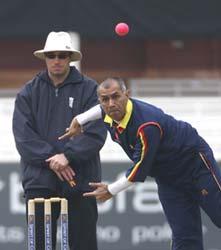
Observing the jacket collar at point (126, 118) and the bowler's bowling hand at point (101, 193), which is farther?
the jacket collar at point (126, 118)

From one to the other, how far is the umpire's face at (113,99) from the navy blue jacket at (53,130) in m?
0.70

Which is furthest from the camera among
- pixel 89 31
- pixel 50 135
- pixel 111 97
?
pixel 89 31

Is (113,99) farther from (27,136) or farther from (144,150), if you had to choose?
(27,136)

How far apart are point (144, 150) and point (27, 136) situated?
1.10m

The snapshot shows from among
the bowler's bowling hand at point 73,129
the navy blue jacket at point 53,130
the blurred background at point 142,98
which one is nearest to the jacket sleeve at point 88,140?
A: the navy blue jacket at point 53,130

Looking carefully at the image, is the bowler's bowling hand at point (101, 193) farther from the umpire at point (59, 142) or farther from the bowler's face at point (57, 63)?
the bowler's face at point (57, 63)

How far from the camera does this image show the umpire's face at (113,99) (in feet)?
24.8

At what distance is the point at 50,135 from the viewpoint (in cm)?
828

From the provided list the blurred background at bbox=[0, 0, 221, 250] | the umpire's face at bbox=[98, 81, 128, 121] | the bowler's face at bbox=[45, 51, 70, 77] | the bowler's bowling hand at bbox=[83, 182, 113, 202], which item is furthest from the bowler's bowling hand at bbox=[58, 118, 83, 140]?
the blurred background at bbox=[0, 0, 221, 250]

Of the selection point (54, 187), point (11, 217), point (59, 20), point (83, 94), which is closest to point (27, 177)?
point (54, 187)

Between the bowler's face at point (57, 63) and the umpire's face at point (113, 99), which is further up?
the bowler's face at point (57, 63)

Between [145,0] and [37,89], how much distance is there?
4.37m

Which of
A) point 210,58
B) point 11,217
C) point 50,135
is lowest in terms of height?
point 11,217

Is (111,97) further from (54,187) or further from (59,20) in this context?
(59,20)
